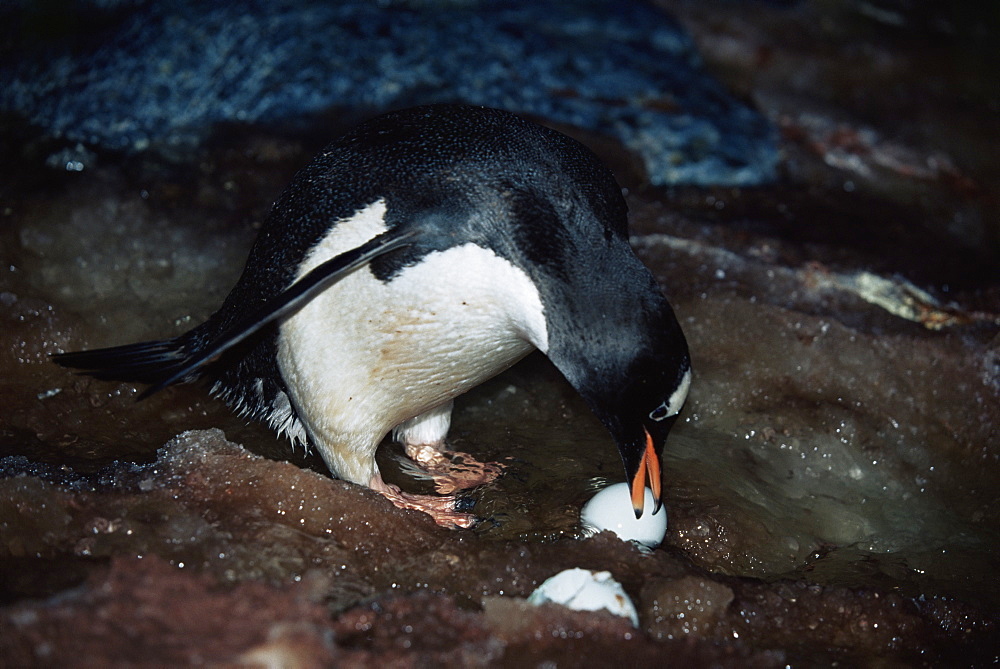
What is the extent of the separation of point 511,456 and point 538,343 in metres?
0.57

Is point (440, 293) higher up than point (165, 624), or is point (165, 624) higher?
point (440, 293)

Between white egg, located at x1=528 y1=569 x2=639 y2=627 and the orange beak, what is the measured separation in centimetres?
23

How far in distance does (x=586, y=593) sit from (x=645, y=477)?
0.35 meters

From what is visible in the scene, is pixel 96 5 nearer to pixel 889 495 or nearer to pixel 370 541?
pixel 370 541

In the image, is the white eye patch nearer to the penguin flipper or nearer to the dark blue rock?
the penguin flipper

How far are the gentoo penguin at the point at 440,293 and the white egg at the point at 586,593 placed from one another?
253 mm

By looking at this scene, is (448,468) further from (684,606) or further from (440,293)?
(684,606)

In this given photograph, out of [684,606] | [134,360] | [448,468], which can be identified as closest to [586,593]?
[684,606]

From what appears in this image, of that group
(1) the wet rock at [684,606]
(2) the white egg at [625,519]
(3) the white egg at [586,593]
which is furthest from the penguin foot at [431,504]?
(1) the wet rock at [684,606]

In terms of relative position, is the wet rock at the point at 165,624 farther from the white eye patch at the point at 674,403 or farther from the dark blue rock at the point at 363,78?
the dark blue rock at the point at 363,78

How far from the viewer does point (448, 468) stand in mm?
2529

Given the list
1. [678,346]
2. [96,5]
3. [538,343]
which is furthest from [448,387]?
[96,5]

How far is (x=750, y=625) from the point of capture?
1961 mm

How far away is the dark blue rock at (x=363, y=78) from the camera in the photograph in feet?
12.2
